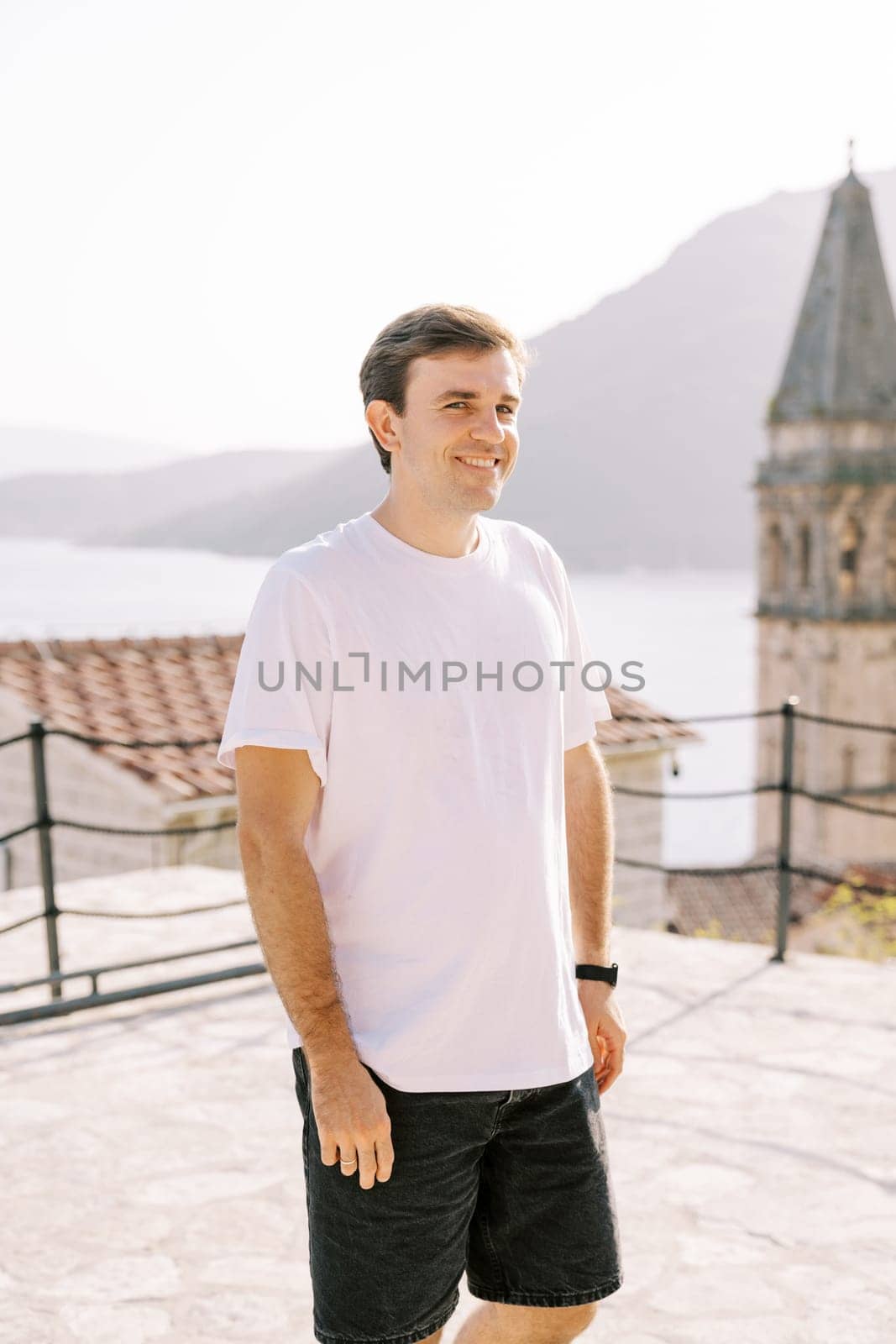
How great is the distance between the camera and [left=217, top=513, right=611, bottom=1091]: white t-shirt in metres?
1.70

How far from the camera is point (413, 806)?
5.65 feet

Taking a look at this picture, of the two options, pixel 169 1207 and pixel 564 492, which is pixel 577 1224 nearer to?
pixel 169 1207

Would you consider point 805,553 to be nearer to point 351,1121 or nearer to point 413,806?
point 413,806

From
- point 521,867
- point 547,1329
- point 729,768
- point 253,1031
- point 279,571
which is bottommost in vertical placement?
point 729,768

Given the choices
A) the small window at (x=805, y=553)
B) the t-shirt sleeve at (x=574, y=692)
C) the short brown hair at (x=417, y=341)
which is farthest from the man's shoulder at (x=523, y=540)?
the small window at (x=805, y=553)

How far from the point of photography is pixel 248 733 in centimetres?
167

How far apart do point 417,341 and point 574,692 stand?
633mm

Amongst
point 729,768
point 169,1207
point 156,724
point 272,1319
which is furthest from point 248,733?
point 729,768

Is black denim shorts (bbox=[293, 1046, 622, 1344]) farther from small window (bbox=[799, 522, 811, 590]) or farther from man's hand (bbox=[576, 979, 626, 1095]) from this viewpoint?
small window (bbox=[799, 522, 811, 590])

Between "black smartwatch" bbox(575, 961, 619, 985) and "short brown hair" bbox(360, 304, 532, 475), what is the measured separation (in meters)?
0.95

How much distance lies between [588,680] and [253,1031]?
2986mm

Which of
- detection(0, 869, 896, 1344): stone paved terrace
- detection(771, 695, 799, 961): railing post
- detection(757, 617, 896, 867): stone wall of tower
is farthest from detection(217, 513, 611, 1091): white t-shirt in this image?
detection(757, 617, 896, 867): stone wall of tower

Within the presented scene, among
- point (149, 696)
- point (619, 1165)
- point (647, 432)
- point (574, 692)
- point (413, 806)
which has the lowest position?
point (619, 1165)

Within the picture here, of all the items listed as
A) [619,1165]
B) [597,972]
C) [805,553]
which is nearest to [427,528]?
[597,972]
